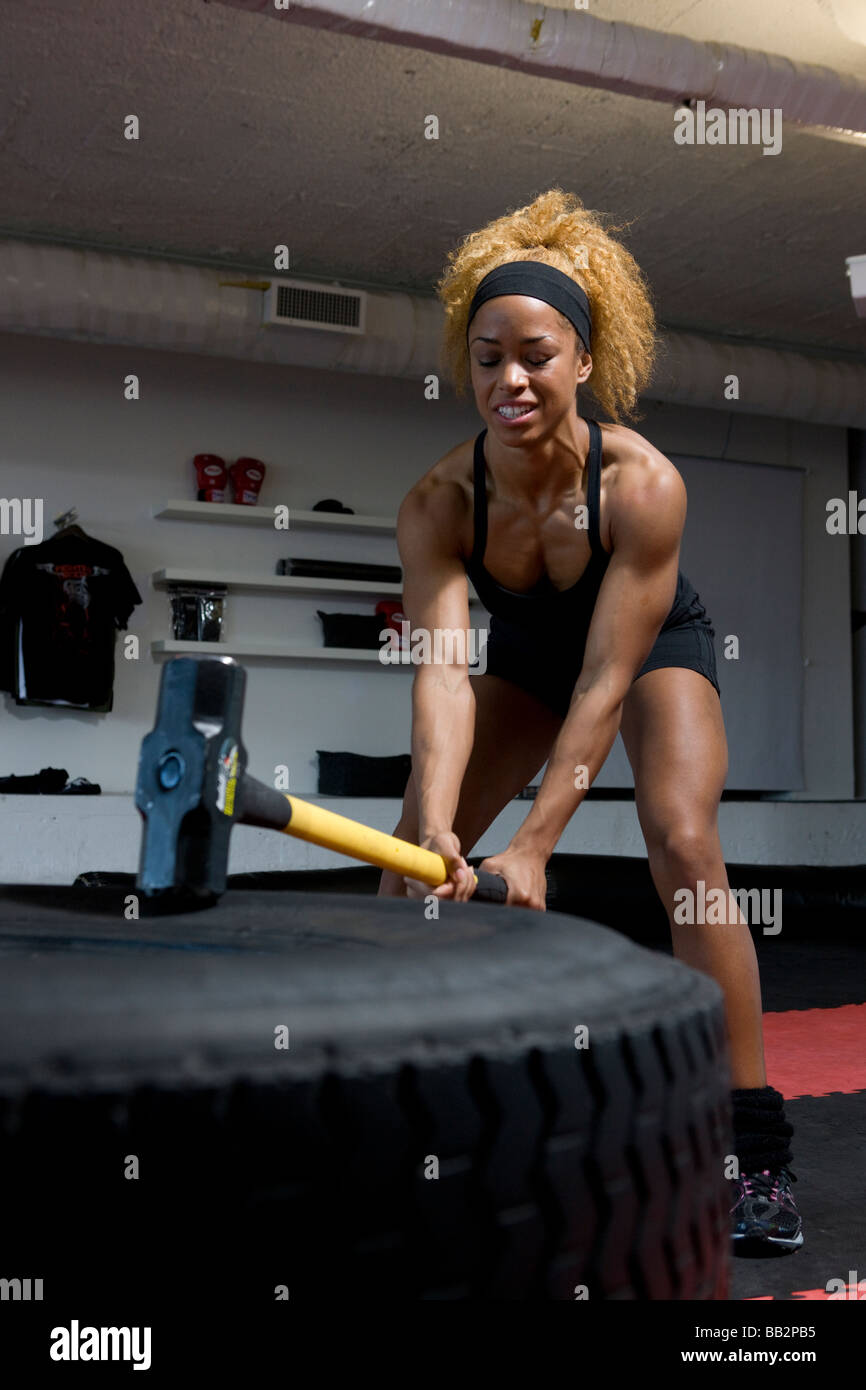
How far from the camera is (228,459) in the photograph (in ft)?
19.5

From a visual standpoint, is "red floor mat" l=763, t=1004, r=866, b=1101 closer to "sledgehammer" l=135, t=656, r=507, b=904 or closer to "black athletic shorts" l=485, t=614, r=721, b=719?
"black athletic shorts" l=485, t=614, r=721, b=719

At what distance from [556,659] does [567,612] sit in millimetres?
79

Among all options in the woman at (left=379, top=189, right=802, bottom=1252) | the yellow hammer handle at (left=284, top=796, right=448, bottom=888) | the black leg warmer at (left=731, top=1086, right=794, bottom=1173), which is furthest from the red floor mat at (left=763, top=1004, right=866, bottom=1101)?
the yellow hammer handle at (left=284, top=796, right=448, bottom=888)

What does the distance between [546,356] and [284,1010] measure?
118cm

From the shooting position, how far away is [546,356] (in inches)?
62.9

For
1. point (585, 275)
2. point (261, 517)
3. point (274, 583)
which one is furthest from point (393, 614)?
point (585, 275)

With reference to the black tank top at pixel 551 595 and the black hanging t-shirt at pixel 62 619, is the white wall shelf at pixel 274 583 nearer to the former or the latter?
the black hanging t-shirt at pixel 62 619

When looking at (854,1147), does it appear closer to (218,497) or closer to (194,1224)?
(194,1224)

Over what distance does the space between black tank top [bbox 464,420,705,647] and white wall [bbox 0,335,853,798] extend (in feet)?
12.8

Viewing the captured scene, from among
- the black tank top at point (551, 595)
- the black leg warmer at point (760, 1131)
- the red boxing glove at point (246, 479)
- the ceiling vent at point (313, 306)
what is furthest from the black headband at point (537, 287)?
the red boxing glove at point (246, 479)

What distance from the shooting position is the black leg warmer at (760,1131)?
5.22 ft

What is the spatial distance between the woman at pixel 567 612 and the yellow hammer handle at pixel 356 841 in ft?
0.38
